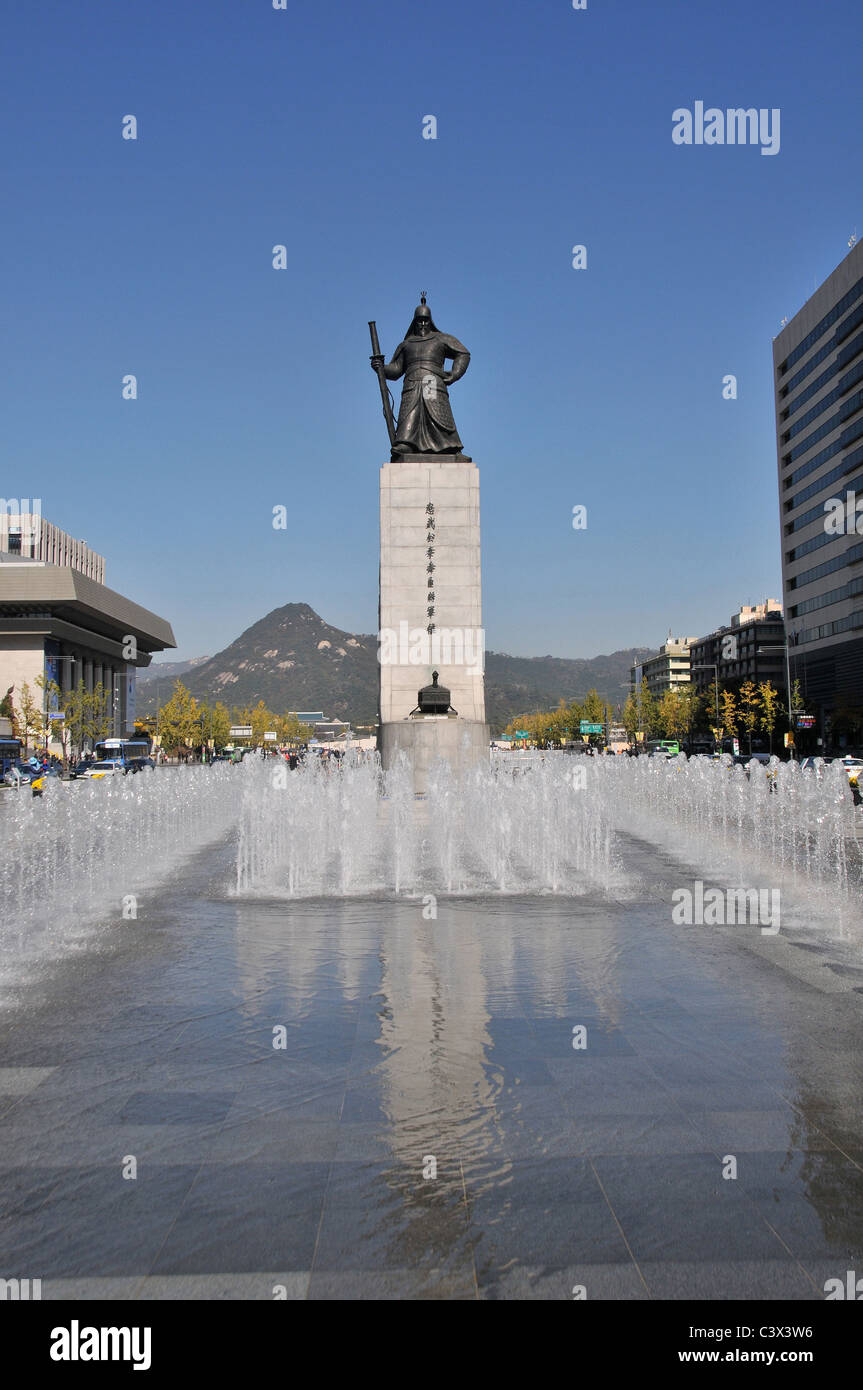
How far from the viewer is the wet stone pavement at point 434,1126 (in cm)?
321

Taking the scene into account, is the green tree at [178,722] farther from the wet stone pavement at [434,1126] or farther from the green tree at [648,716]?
the wet stone pavement at [434,1126]

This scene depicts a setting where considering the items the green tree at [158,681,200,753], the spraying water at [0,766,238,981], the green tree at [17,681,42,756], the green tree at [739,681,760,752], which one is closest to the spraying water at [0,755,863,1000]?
the spraying water at [0,766,238,981]

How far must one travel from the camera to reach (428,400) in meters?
32.2

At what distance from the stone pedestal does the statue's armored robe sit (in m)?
1.10

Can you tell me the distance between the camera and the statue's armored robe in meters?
32.0

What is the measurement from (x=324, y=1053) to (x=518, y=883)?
6.67 metres

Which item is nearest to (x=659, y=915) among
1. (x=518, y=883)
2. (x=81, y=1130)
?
(x=518, y=883)

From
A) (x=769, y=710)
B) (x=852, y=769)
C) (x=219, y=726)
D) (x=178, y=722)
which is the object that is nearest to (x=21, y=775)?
(x=852, y=769)

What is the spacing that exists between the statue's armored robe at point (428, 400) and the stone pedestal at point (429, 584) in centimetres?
110

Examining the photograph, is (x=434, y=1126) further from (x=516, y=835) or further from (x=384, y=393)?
(x=384, y=393)

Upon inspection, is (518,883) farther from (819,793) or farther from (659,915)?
(819,793)

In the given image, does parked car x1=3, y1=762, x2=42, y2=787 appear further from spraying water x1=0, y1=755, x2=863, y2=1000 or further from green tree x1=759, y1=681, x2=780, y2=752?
green tree x1=759, y1=681, x2=780, y2=752

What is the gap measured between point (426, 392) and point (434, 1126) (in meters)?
30.2

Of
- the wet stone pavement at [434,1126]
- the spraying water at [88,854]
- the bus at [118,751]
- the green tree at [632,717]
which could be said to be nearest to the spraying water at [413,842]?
the spraying water at [88,854]
